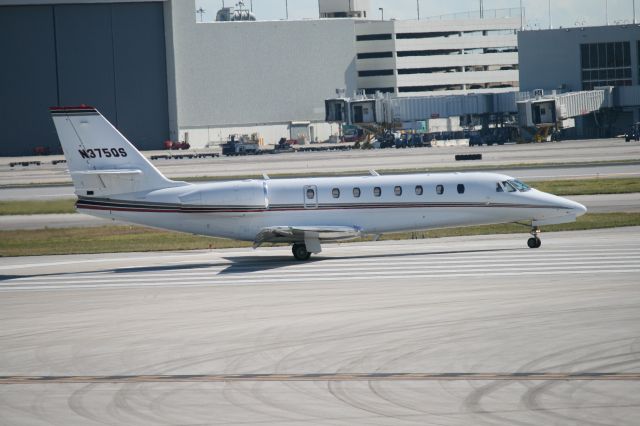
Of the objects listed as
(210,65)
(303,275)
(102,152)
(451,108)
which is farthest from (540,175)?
(210,65)

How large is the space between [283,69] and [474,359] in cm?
13441

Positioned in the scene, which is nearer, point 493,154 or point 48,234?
point 48,234

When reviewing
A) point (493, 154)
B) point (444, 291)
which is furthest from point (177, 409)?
point (493, 154)

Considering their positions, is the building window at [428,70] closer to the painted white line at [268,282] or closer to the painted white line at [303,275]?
the painted white line at [303,275]

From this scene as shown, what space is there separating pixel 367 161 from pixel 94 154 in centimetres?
5945

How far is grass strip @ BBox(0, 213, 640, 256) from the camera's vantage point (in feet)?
144

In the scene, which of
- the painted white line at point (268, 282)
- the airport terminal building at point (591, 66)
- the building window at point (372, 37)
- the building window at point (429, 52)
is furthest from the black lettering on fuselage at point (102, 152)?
the building window at point (429, 52)

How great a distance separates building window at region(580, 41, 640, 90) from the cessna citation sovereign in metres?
Result: 86.2

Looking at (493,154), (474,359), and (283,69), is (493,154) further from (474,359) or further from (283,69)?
(474,359)

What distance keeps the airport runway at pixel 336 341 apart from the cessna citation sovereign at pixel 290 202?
1.33m

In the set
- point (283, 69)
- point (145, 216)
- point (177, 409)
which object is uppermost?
point (283, 69)

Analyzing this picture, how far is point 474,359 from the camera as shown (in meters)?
21.5

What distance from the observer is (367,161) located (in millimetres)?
95125

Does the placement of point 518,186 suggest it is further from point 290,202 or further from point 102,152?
point 102,152
